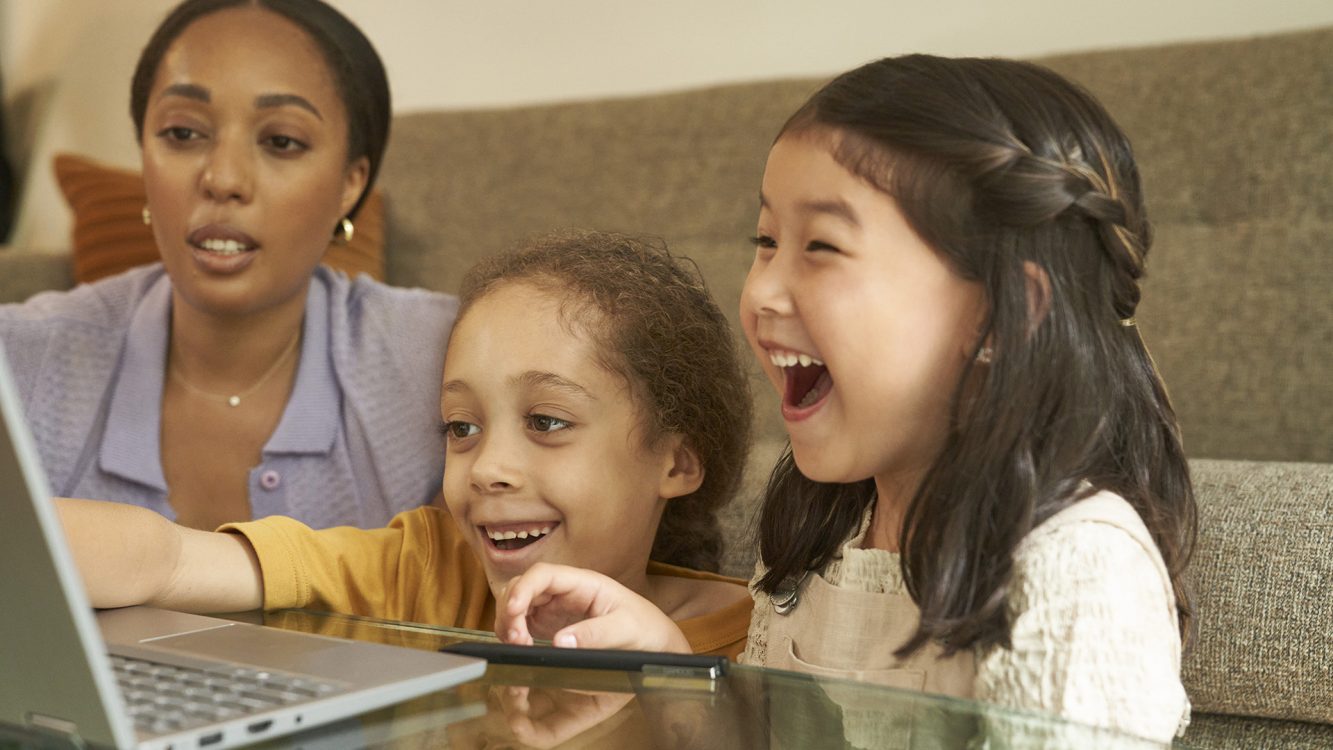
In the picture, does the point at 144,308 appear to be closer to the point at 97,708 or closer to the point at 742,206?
the point at 742,206

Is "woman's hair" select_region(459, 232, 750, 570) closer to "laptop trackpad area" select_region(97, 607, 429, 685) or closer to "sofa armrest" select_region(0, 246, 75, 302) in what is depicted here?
"laptop trackpad area" select_region(97, 607, 429, 685)

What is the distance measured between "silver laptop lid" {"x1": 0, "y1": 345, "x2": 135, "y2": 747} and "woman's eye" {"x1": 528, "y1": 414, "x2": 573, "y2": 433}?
54 cm

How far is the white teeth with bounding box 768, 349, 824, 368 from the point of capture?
0.84m

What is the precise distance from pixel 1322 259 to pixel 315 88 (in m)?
1.22

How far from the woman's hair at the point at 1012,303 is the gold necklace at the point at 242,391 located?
0.97 metres

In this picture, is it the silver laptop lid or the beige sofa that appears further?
the beige sofa

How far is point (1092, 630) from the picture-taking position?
0.70 m

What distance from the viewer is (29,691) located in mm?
596

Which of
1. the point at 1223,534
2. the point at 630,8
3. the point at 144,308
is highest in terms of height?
the point at 630,8

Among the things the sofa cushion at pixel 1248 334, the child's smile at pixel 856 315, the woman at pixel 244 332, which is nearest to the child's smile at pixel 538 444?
the child's smile at pixel 856 315

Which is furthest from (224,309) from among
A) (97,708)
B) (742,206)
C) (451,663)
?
(97,708)

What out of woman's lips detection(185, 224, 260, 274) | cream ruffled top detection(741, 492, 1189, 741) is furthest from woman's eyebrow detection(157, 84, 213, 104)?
cream ruffled top detection(741, 492, 1189, 741)

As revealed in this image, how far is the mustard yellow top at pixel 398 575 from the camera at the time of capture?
1.04m

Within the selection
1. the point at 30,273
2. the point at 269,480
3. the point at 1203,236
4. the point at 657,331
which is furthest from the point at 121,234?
the point at 1203,236
